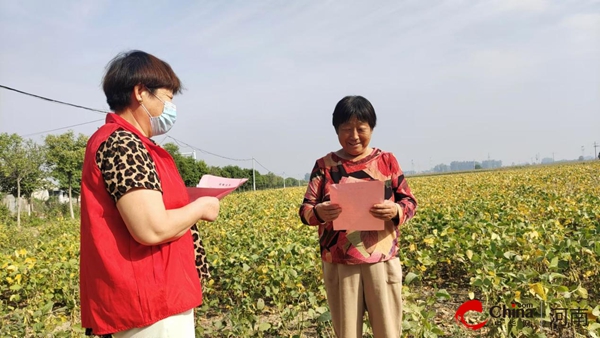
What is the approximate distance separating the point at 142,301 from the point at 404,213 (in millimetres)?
1147

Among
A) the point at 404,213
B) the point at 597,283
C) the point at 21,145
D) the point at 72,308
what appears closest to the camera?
the point at 404,213

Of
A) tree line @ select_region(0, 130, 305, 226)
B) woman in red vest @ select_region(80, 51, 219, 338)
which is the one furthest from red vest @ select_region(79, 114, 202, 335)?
tree line @ select_region(0, 130, 305, 226)

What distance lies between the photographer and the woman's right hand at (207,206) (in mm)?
1372

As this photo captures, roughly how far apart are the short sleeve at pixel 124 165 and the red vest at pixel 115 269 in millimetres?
28

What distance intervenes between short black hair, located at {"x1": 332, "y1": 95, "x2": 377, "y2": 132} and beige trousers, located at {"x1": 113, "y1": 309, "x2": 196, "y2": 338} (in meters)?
1.06

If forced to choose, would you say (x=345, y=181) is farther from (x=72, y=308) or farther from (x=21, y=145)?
(x=21, y=145)

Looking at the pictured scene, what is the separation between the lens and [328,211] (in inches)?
72.8

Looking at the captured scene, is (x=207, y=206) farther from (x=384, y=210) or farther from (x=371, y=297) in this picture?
(x=371, y=297)

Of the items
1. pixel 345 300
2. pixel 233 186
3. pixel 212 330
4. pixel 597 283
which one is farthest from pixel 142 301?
pixel 597 283

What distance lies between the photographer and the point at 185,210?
1315 mm

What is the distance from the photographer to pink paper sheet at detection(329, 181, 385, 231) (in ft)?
5.85

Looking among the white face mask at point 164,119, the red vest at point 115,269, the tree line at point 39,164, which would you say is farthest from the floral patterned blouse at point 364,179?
the tree line at point 39,164

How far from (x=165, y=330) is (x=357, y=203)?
2.92ft

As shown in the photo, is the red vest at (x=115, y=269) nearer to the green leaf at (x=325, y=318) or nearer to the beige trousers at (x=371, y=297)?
the beige trousers at (x=371, y=297)
